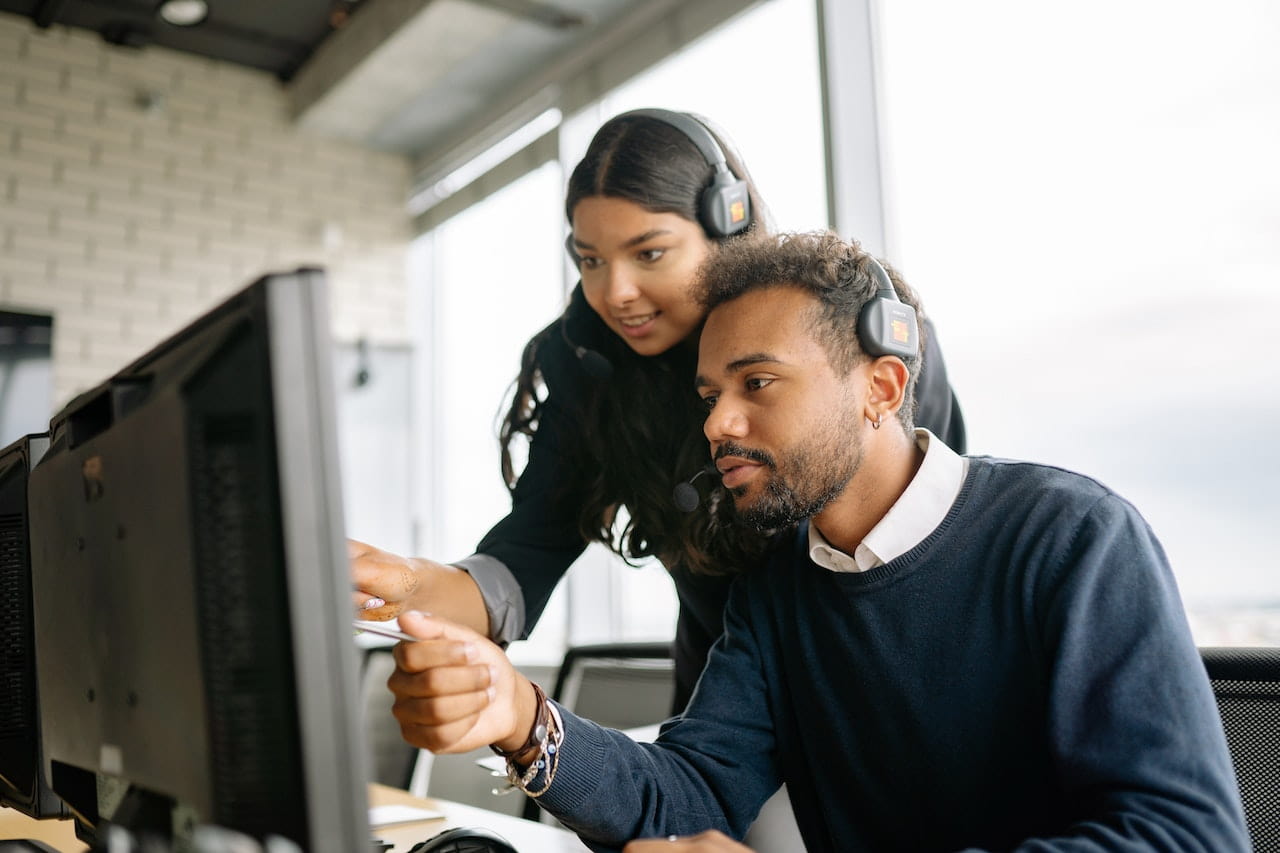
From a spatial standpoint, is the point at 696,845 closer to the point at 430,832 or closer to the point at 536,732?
the point at 536,732

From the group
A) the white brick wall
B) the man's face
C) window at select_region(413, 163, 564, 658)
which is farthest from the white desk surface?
the white brick wall

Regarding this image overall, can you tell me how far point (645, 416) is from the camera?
1.46m

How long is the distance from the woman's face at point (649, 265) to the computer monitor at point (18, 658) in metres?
0.73

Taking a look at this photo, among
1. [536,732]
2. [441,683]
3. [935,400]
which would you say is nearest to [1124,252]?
[935,400]

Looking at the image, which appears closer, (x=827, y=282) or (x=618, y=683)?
(x=827, y=282)

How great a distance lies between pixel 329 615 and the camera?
0.54 metres

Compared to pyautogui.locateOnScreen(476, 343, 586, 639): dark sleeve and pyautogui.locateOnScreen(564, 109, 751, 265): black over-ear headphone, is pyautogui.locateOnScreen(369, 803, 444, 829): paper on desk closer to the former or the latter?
pyautogui.locateOnScreen(476, 343, 586, 639): dark sleeve

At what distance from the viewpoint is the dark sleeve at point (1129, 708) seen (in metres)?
0.78

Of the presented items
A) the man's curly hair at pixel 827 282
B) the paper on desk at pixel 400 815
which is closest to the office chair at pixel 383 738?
the paper on desk at pixel 400 815

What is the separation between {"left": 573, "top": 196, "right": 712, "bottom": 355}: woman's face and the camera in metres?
1.40

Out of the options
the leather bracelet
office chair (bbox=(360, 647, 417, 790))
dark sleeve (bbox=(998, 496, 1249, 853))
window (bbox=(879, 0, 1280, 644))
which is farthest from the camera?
office chair (bbox=(360, 647, 417, 790))

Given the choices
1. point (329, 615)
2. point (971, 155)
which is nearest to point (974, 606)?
point (329, 615)

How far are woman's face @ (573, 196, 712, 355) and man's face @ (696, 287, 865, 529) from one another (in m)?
0.24

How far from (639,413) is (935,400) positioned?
0.40 meters
